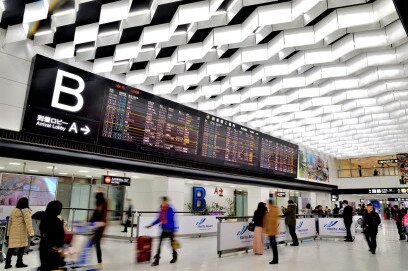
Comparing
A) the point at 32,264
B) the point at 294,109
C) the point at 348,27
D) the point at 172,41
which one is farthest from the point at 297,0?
the point at 32,264

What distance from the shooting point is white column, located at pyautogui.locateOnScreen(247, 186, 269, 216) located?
1675 centimetres

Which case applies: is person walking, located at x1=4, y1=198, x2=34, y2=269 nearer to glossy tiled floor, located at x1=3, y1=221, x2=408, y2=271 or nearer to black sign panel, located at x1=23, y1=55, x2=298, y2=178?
glossy tiled floor, located at x1=3, y1=221, x2=408, y2=271

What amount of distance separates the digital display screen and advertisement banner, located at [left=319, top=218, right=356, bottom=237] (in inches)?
Answer: 463

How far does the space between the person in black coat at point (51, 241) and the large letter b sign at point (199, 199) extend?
13731 mm

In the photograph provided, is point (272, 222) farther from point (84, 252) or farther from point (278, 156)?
point (278, 156)

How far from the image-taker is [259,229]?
8.59 metres

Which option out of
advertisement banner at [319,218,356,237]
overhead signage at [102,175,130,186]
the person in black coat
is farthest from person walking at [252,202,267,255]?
overhead signage at [102,175,130,186]

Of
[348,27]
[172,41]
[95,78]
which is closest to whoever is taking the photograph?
[348,27]

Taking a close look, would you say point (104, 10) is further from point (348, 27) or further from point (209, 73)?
point (348, 27)

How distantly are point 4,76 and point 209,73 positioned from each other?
4.92 meters

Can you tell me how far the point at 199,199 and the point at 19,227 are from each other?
495 inches

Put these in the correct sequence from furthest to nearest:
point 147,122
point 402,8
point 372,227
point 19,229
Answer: point 147,122
point 372,227
point 19,229
point 402,8

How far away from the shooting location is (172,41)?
688 centimetres

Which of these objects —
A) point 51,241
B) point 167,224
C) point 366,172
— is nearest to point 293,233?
point 167,224
